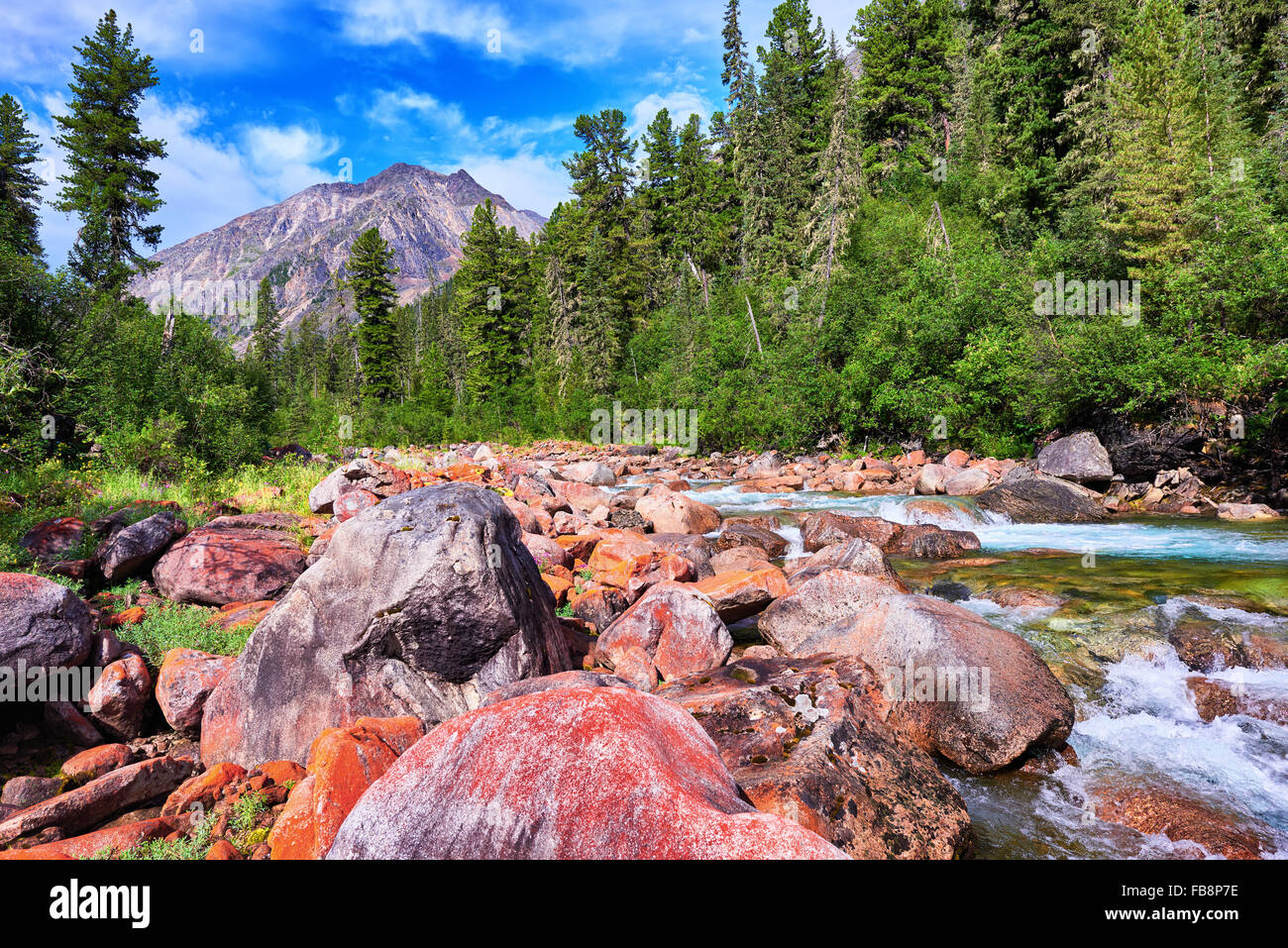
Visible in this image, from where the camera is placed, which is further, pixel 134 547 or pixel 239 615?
pixel 134 547

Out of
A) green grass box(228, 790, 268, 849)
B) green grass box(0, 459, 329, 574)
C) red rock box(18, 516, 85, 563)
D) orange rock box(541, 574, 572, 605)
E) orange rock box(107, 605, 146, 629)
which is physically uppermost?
green grass box(0, 459, 329, 574)

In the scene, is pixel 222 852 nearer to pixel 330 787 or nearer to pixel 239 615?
pixel 330 787

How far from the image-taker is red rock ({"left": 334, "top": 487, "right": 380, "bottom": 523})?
10688 mm

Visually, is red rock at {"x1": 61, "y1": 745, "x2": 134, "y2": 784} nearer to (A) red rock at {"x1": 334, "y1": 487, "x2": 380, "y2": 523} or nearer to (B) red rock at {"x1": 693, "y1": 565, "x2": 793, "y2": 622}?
(A) red rock at {"x1": 334, "y1": 487, "x2": 380, "y2": 523}

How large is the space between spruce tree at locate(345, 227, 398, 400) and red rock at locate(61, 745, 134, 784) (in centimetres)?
4565

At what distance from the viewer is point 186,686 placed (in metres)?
5.46

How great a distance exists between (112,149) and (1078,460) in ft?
143

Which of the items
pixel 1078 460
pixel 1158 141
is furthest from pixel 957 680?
pixel 1158 141

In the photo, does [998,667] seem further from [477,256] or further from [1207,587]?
[477,256]

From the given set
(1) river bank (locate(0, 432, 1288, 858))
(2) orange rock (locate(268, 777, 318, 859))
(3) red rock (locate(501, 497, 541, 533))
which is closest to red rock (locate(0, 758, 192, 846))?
(1) river bank (locate(0, 432, 1288, 858))

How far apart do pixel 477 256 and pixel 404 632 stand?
4977 cm

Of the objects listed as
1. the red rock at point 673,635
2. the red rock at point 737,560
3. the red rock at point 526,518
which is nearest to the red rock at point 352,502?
the red rock at point 526,518
